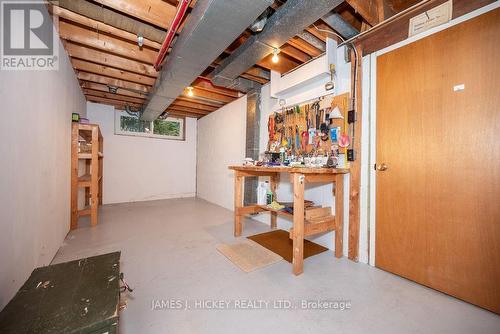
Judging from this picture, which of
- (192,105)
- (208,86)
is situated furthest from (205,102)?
(208,86)

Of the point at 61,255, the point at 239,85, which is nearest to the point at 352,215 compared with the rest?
the point at 239,85

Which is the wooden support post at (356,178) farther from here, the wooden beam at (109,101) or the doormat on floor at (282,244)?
the wooden beam at (109,101)

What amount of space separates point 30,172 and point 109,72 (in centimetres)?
222

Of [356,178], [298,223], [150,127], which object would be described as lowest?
[298,223]

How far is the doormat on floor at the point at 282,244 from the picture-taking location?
2156 millimetres

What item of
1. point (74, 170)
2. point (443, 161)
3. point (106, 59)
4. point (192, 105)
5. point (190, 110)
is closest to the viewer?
point (443, 161)

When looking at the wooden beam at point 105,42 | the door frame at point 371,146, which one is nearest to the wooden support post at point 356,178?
the door frame at point 371,146

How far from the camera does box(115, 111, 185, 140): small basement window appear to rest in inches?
188

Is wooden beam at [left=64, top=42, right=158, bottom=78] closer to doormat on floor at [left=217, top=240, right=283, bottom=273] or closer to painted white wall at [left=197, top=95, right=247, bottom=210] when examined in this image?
painted white wall at [left=197, top=95, right=247, bottom=210]

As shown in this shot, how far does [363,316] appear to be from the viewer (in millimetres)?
1276

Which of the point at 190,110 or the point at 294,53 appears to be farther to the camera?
the point at 190,110

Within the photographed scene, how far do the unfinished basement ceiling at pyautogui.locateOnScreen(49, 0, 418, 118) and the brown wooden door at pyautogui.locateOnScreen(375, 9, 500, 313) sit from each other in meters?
0.59

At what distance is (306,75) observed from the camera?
2.41 meters

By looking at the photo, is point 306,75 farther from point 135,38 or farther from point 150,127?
point 150,127
